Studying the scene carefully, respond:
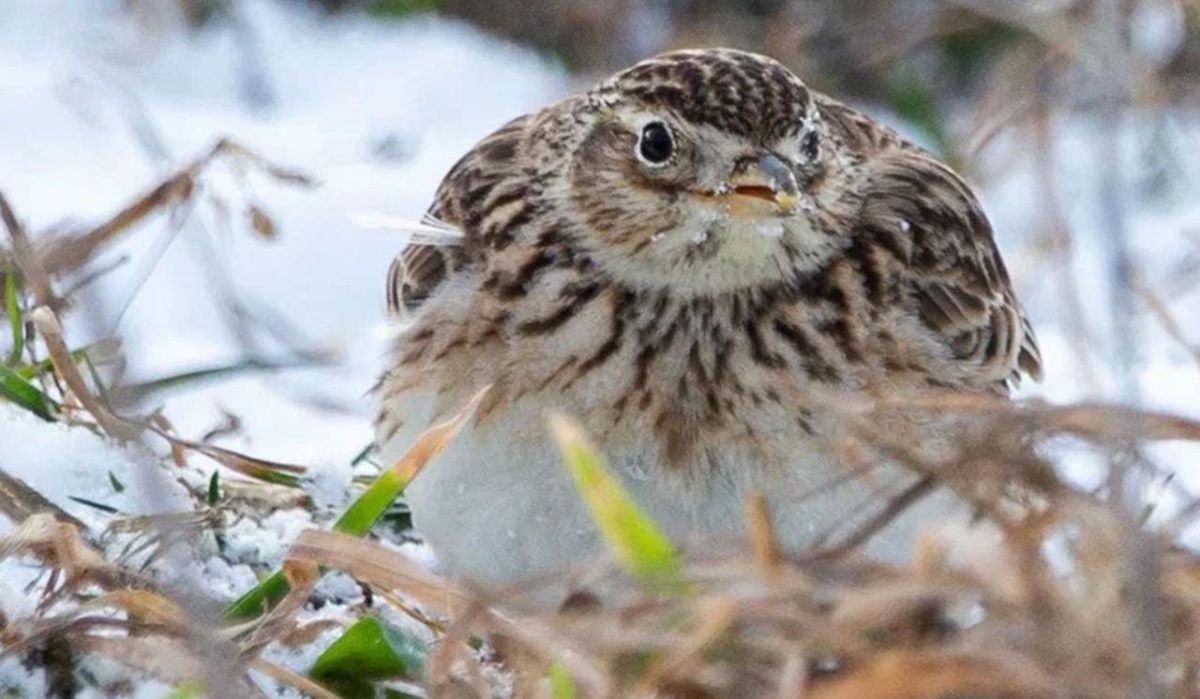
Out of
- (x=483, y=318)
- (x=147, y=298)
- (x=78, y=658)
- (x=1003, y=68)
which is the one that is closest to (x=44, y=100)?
(x=147, y=298)

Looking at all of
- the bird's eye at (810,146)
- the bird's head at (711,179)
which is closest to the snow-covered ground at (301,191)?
the bird's head at (711,179)

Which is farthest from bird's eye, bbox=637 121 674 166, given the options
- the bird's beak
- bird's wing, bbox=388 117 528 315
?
bird's wing, bbox=388 117 528 315

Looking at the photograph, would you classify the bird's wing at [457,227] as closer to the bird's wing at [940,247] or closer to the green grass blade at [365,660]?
the bird's wing at [940,247]

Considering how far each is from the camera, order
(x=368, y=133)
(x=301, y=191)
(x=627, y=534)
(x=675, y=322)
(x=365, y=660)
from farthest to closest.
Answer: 1. (x=368, y=133)
2. (x=301, y=191)
3. (x=675, y=322)
4. (x=365, y=660)
5. (x=627, y=534)

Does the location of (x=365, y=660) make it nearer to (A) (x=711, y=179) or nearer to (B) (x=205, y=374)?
(A) (x=711, y=179)

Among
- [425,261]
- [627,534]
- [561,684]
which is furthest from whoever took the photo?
[425,261]

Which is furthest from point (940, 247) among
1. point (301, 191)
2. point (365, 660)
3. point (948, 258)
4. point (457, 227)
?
point (301, 191)

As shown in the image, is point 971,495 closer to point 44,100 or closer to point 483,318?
point 483,318

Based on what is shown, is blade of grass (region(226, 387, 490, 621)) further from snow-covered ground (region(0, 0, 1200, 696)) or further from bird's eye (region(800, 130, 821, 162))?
bird's eye (region(800, 130, 821, 162))
